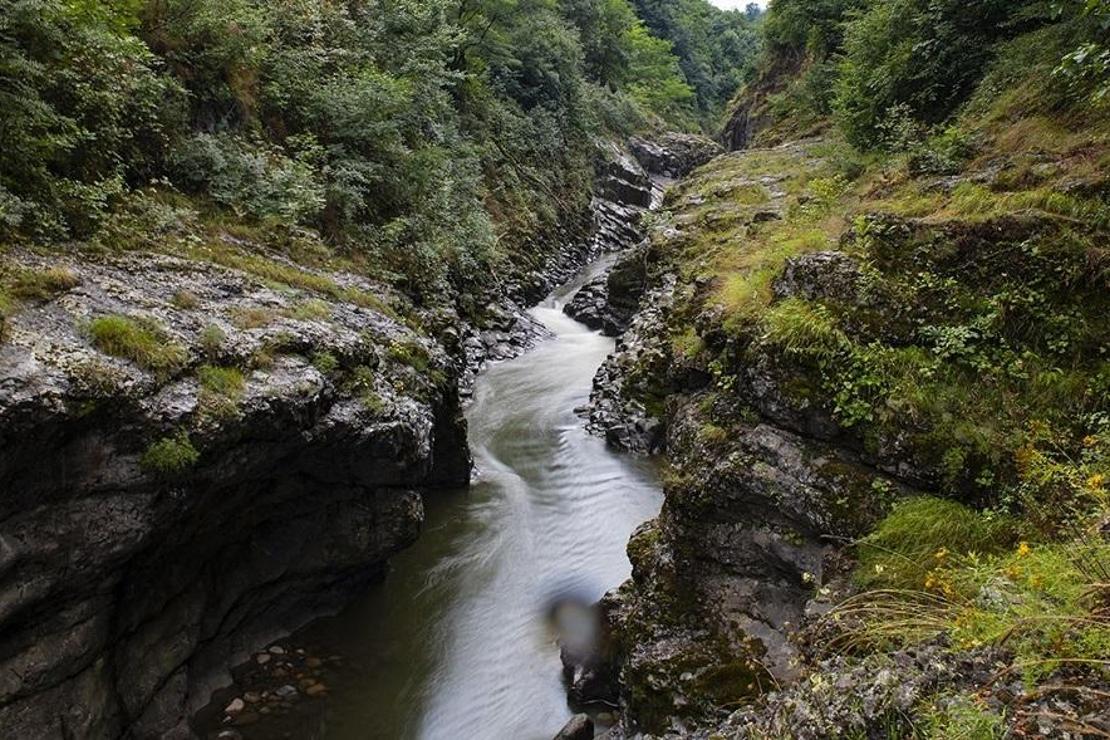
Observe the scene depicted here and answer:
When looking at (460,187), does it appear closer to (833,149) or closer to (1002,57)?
(833,149)

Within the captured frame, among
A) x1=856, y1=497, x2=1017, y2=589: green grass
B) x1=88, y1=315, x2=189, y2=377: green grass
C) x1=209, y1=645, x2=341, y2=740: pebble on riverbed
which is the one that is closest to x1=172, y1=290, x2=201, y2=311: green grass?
x1=88, y1=315, x2=189, y2=377: green grass

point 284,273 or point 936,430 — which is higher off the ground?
point 936,430

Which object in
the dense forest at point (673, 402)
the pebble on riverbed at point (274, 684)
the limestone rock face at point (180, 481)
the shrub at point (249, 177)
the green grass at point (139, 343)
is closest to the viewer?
the dense forest at point (673, 402)

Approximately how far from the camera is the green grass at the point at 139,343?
609cm

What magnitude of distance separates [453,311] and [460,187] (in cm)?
520

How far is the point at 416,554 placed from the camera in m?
11.0

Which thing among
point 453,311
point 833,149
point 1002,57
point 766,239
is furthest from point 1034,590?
point 833,149

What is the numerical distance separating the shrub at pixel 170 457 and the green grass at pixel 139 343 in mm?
695

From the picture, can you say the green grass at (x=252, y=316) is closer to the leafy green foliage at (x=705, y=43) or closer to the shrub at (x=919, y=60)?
the shrub at (x=919, y=60)

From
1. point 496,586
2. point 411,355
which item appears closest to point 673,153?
point 411,355

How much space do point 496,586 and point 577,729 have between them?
3.42 metres

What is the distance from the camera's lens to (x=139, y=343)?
629 cm

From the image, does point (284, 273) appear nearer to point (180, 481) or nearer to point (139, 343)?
point (139, 343)

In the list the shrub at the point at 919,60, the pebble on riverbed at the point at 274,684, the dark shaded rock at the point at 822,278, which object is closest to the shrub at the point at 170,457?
the pebble on riverbed at the point at 274,684
